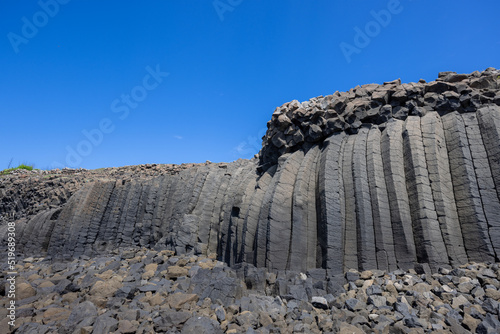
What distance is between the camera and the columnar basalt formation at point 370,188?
7816 mm

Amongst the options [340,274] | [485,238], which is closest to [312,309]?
[340,274]

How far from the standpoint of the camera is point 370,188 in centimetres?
902

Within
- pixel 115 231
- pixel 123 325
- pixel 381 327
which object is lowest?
pixel 123 325

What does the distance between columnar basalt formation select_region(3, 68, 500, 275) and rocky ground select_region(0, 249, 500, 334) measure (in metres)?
0.71

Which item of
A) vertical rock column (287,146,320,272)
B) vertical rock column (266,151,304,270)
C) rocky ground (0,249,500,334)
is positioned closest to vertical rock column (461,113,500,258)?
rocky ground (0,249,500,334)

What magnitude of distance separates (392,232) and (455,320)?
2890 millimetres

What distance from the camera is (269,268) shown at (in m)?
8.88

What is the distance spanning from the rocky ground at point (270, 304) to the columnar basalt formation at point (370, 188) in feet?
2.32

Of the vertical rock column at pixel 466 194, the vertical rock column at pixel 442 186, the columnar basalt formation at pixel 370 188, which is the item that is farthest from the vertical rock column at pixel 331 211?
the vertical rock column at pixel 466 194

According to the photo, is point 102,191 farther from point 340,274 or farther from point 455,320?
point 455,320

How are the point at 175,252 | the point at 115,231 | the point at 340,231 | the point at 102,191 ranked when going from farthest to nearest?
the point at 102,191 < the point at 115,231 < the point at 175,252 < the point at 340,231

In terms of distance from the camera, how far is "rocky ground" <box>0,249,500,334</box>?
586cm

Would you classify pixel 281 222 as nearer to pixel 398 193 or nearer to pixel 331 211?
pixel 331 211

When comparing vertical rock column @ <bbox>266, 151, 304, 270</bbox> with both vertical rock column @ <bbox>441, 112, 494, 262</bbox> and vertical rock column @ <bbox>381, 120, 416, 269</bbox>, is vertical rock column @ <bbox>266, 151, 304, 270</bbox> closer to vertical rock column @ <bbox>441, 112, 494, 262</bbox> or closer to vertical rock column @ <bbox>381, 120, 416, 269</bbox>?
vertical rock column @ <bbox>381, 120, 416, 269</bbox>
